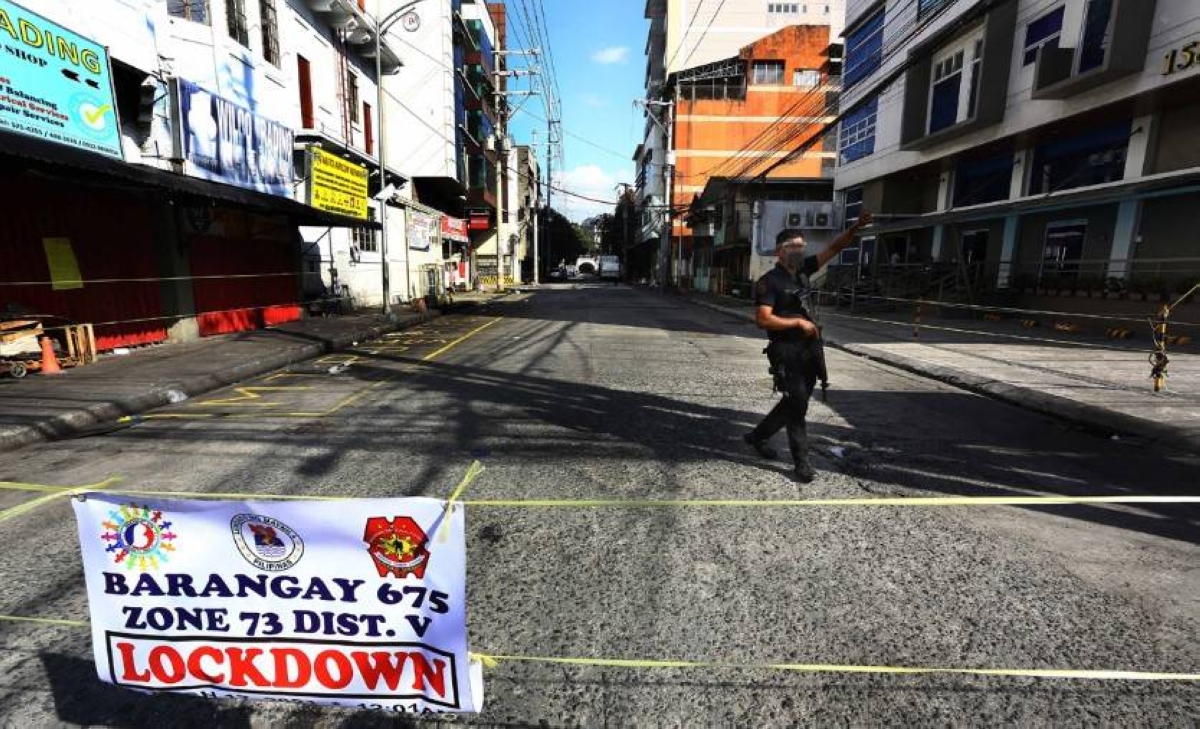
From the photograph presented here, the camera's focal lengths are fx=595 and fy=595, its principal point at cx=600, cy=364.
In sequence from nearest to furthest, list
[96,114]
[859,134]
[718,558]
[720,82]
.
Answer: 1. [718,558]
2. [96,114]
3. [859,134]
4. [720,82]

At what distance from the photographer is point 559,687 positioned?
2.39 metres

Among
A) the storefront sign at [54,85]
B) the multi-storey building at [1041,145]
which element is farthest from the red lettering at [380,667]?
the multi-storey building at [1041,145]

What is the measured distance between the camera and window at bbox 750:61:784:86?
52.1 metres

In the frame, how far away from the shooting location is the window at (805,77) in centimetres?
5147

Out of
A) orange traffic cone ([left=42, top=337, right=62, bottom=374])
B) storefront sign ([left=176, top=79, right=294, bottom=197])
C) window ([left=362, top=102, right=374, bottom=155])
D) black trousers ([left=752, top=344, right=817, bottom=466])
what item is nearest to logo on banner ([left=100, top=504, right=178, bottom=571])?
black trousers ([left=752, top=344, right=817, bottom=466])

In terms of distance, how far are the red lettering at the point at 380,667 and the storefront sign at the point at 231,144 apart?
1307 cm

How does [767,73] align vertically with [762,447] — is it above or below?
above

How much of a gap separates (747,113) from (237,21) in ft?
158

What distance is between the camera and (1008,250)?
1942 cm

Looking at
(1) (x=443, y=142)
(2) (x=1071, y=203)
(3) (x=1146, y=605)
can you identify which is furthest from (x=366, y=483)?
(1) (x=443, y=142)

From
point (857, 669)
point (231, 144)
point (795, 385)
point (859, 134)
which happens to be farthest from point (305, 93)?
point (859, 134)

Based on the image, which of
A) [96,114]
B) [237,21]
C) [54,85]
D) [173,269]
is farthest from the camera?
[237,21]

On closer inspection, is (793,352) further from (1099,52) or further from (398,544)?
(1099,52)

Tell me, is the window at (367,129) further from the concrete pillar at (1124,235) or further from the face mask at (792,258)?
the concrete pillar at (1124,235)
